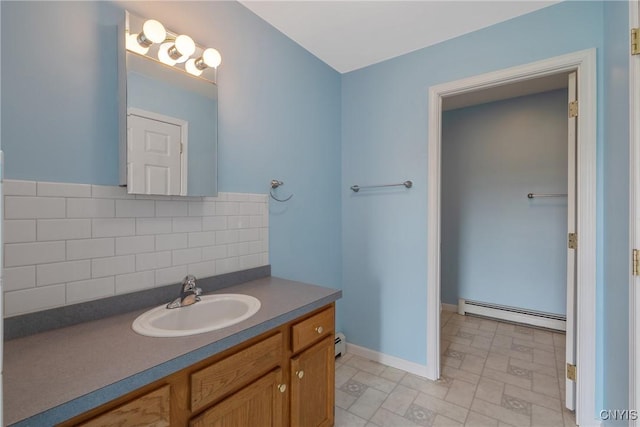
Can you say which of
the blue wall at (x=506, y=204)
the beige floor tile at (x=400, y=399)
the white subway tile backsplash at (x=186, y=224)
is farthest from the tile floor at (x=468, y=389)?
the white subway tile backsplash at (x=186, y=224)

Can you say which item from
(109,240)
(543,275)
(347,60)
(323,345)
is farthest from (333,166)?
(543,275)

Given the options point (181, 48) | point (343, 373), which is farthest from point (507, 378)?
point (181, 48)

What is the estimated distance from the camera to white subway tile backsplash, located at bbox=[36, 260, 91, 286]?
1.03 meters

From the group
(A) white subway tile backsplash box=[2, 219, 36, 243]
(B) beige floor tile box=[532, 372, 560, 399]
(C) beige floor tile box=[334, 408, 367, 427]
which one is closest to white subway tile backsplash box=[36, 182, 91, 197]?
(A) white subway tile backsplash box=[2, 219, 36, 243]

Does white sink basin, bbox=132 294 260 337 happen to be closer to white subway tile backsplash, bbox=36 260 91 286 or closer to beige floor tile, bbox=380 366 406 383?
white subway tile backsplash, bbox=36 260 91 286

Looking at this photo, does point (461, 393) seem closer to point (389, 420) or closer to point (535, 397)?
point (535, 397)

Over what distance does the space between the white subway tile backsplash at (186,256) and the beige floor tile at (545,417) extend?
6.81 feet

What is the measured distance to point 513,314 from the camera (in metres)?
3.11

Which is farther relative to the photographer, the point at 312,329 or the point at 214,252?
the point at 214,252

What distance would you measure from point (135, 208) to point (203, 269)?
45cm

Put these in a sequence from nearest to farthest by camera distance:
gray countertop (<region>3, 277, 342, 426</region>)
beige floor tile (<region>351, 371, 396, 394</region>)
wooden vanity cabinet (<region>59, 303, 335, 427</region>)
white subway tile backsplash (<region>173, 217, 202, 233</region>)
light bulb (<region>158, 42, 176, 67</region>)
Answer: gray countertop (<region>3, 277, 342, 426</region>), wooden vanity cabinet (<region>59, 303, 335, 427</region>), light bulb (<region>158, 42, 176, 67</region>), white subway tile backsplash (<region>173, 217, 202, 233</region>), beige floor tile (<region>351, 371, 396, 394</region>)

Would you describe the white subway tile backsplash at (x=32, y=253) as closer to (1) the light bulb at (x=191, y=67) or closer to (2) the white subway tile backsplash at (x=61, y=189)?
(2) the white subway tile backsplash at (x=61, y=189)

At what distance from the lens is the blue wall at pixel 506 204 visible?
293cm

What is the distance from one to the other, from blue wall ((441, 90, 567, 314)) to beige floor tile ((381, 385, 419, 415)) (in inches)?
71.2
